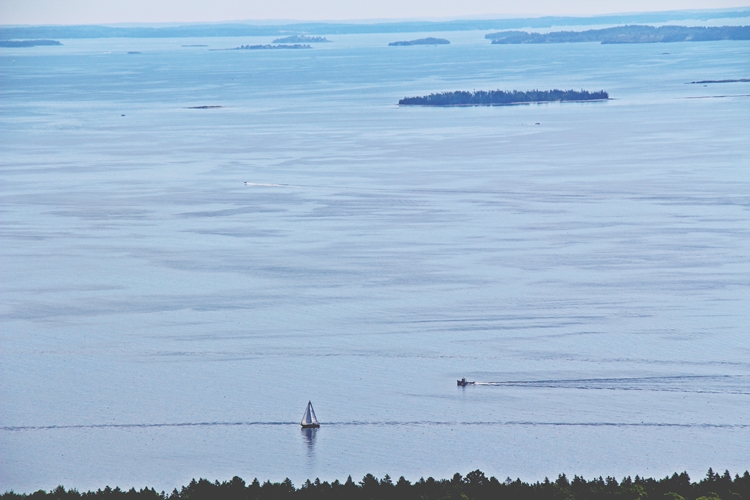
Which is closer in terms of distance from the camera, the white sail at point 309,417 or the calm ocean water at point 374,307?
the calm ocean water at point 374,307

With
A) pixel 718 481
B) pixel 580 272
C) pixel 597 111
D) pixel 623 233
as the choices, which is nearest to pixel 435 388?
pixel 718 481

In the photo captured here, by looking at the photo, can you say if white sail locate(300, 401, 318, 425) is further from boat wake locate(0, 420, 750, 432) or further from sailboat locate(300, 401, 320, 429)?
boat wake locate(0, 420, 750, 432)

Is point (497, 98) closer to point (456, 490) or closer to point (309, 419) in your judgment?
point (309, 419)

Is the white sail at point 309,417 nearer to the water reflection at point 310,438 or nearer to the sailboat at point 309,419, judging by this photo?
the sailboat at point 309,419

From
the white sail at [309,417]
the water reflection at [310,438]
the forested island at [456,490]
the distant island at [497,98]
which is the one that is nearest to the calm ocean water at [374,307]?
the water reflection at [310,438]

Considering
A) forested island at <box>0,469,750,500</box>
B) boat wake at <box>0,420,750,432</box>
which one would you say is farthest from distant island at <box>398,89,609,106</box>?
forested island at <box>0,469,750,500</box>

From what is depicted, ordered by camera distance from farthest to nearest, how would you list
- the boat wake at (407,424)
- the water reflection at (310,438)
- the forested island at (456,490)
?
the boat wake at (407,424)
the water reflection at (310,438)
the forested island at (456,490)
